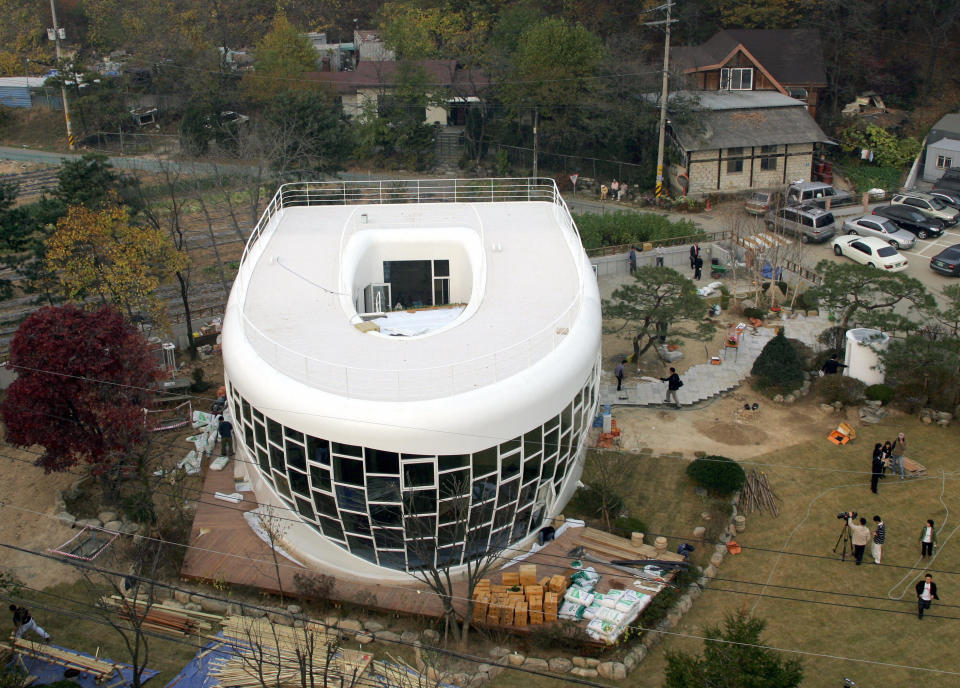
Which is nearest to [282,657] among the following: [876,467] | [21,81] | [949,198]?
[876,467]

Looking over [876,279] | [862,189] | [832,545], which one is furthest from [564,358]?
[862,189]

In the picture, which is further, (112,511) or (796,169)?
(796,169)

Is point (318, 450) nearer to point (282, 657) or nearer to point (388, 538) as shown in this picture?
point (388, 538)

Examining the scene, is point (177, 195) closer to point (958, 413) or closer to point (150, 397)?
point (150, 397)

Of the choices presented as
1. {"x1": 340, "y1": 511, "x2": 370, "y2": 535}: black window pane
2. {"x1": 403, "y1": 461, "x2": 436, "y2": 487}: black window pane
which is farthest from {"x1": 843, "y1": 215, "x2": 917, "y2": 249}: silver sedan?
{"x1": 340, "y1": 511, "x2": 370, "y2": 535}: black window pane

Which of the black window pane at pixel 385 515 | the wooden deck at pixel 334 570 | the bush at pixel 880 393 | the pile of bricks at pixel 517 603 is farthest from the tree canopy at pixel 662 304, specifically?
the black window pane at pixel 385 515

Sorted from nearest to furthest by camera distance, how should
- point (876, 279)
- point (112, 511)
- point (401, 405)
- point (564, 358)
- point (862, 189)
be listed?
point (401, 405)
point (564, 358)
point (112, 511)
point (876, 279)
point (862, 189)

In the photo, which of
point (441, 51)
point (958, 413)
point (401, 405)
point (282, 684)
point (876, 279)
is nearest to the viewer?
point (282, 684)
